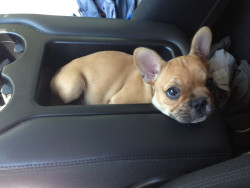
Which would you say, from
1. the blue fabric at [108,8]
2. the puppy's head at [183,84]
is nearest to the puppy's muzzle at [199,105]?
the puppy's head at [183,84]

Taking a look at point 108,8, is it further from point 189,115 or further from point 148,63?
point 189,115

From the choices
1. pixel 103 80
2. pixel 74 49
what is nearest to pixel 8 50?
pixel 74 49

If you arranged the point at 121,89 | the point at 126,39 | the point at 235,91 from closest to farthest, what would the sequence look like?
the point at 126,39
the point at 121,89
the point at 235,91

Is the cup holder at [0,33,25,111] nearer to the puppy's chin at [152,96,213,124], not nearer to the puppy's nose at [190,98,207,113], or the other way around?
the puppy's chin at [152,96,213,124]

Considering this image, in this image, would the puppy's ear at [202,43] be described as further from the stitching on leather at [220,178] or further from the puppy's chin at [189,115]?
the stitching on leather at [220,178]

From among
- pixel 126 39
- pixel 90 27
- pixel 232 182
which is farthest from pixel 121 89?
pixel 232 182

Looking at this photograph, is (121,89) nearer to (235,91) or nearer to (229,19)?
(235,91)

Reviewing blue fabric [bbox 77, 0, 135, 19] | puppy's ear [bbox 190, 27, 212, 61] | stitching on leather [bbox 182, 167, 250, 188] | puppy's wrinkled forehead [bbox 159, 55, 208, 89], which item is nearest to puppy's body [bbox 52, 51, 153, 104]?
puppy's wrinkled forehead [bbox 159, 55, 208, 89]
